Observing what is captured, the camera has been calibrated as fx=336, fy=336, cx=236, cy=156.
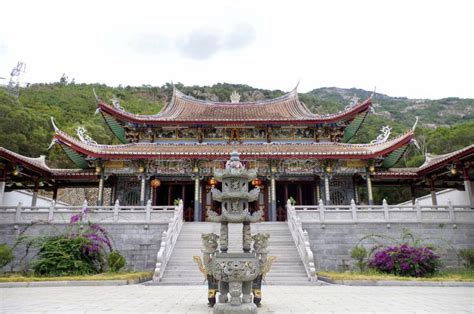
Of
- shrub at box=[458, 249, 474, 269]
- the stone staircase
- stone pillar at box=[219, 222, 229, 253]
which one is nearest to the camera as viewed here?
stone pillar at box=[219, 222, 229, 253]

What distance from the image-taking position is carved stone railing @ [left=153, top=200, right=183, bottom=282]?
11.6 metres

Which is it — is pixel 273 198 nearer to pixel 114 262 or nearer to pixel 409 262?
pixel 409 262

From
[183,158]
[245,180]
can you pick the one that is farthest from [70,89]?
[245,180]

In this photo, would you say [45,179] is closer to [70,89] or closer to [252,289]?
[252,289]

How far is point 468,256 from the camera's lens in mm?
13242

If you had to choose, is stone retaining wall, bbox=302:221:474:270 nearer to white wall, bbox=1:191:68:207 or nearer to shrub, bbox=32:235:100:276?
shrub, bbox=32:235:100:276

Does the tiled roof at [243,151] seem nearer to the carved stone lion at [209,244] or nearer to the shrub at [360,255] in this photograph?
the shrub at [360,255]

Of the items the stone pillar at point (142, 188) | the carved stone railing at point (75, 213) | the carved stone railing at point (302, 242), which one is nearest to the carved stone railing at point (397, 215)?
the carved stone railing at point (302, 242)

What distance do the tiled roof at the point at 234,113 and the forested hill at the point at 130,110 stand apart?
50.4 feet

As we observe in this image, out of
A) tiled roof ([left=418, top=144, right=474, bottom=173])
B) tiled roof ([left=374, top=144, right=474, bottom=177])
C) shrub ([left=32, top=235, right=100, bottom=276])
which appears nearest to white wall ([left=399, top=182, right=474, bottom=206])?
tiled roof ([left=374, top=144, right=474, bottom=177])

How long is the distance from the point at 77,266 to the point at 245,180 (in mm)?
8054

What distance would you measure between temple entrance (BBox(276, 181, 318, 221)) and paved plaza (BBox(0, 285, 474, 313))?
1034 centimetres

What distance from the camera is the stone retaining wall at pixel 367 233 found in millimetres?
14250

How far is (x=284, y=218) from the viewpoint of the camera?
20422 mm
